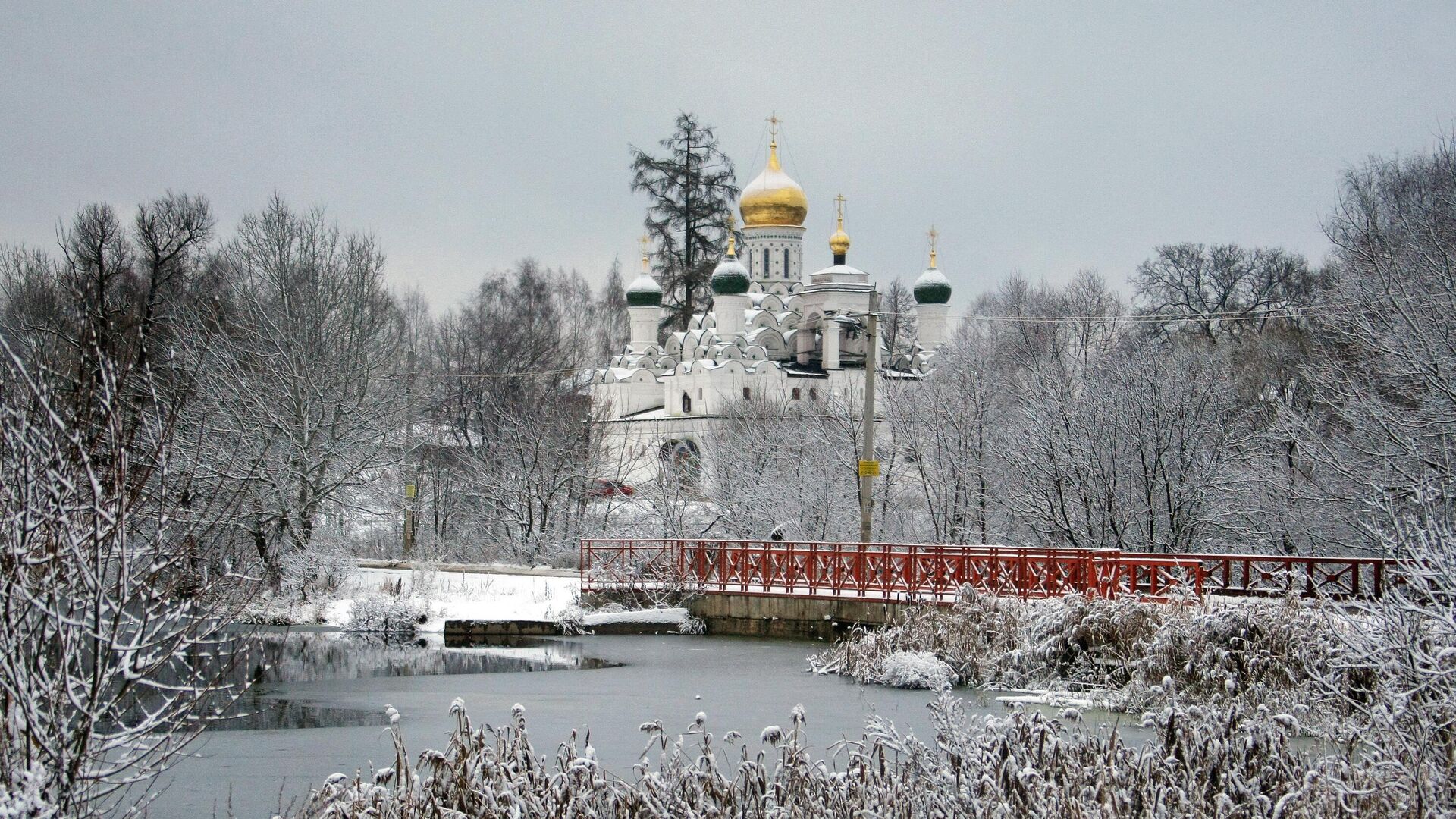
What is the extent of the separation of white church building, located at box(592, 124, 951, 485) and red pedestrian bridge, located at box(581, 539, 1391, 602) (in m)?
30.7

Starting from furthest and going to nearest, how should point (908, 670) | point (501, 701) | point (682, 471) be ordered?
point (682, 471) → point (908, 670) → point (501, 701)

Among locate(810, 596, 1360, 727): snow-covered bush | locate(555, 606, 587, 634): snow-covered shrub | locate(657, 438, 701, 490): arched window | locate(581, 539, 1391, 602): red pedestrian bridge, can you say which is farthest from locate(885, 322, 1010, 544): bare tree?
locate(810, 596, 1360, 727): snow-covered bush

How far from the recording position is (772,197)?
2466 inches

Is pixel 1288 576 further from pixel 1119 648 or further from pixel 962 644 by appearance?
pixel 962 644

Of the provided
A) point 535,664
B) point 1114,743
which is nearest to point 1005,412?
point 535,664

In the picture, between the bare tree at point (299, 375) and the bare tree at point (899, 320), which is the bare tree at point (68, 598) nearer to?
the bare tree at point (299, 375)

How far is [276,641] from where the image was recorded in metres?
21.0

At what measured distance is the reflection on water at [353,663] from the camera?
1412cm

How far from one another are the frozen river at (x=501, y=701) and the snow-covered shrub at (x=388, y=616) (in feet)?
3.81

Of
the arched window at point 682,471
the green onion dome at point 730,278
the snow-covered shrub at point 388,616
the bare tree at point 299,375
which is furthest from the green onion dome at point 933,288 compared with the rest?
the snow-covered shrub at point 388,616

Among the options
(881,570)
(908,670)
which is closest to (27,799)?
(908,670)

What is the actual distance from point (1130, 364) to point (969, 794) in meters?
21.5

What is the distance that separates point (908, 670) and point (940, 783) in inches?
332

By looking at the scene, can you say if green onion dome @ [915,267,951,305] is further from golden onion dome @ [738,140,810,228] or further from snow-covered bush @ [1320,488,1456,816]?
snow-covered bush @ [1320,488,1456,816]
